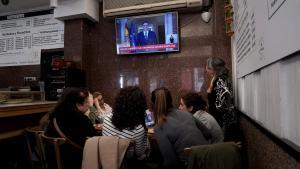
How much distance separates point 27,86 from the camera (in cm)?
469

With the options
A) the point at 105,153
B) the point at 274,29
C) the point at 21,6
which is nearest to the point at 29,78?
the point at 21,6

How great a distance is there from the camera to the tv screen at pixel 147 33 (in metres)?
3.74

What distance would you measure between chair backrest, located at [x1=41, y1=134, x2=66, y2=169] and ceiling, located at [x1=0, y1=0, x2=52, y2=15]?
3412 mm

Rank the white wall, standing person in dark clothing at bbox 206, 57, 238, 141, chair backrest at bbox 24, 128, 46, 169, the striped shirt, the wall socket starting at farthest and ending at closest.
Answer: the wall socket → standing person in dark clothing at bbox 206, 57, 238, 141 → chair backrest at bbox 24, 128, 46, 169 → the striped shirt → the white wall

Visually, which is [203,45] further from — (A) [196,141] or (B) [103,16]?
(A) [196,141]

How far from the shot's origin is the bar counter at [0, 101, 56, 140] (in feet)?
8.42

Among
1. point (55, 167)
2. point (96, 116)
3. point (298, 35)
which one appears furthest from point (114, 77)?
point (298, 35)

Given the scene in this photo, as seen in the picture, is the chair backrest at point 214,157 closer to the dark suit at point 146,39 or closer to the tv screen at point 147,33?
the tv screen at point 147,33

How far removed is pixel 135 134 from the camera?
182 cm

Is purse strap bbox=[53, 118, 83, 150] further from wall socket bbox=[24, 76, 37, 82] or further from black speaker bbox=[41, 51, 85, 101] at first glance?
wall socket bbox=[24, 76, 37, 82]

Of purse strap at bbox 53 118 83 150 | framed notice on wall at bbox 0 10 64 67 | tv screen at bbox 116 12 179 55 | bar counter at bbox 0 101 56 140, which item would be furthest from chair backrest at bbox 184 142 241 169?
framed notice on wall at bbox 0 10 64 67

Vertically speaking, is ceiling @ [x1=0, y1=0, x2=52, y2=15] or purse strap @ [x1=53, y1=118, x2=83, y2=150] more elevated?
ceiling @ [x1=0, y1=0, x2=52, y2=15]

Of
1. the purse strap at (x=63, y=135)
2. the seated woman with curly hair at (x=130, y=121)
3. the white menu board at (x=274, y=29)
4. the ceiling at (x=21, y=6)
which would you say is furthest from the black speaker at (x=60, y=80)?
the white menu board at (x=274, y=29)

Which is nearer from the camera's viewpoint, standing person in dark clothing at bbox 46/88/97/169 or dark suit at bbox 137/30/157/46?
standing person in dark clothing at bbox 46/88/97/169
